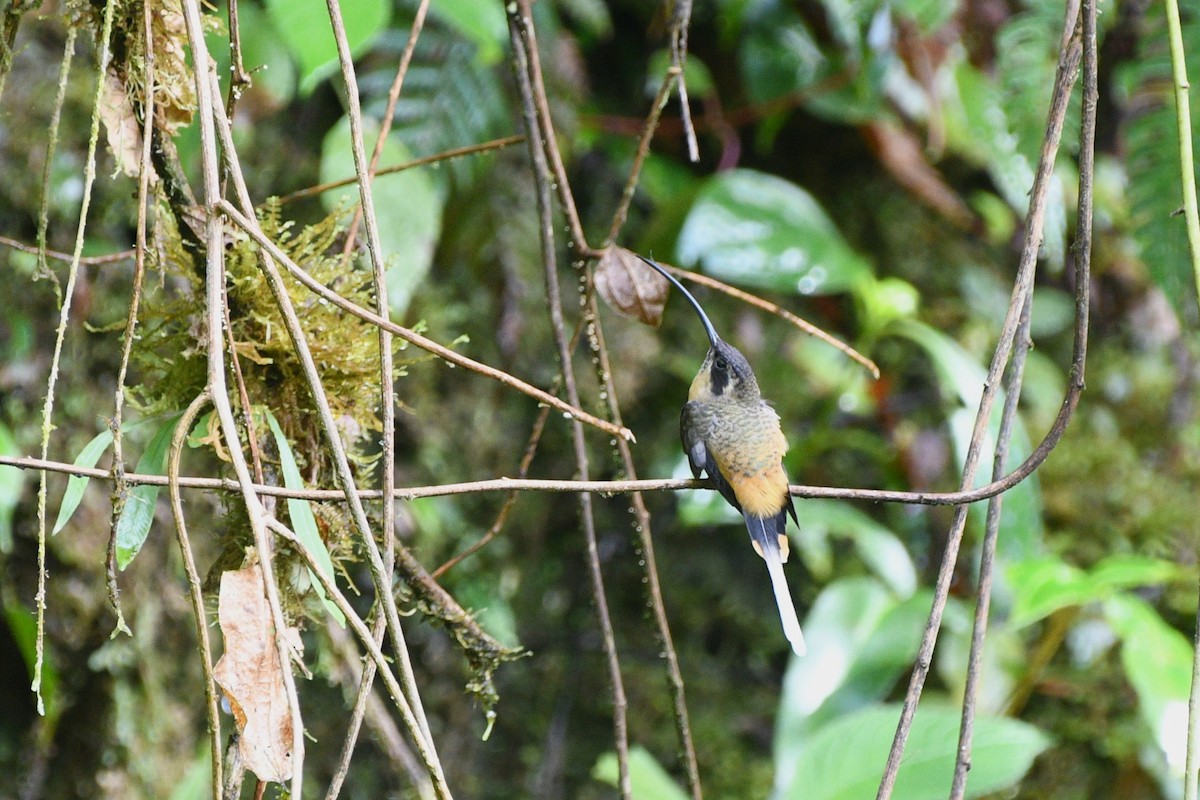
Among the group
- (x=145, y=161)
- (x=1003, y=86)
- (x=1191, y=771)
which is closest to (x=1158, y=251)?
Result: (x=1003, y=86)

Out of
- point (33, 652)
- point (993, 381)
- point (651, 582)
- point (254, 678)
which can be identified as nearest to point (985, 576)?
point (993, 381)

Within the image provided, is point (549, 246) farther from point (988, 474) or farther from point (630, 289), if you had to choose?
point (988, 474)

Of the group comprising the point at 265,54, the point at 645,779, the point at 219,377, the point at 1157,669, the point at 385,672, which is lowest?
the point at 645,779

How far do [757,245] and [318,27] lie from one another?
156 cm

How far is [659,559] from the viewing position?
3.40 metres

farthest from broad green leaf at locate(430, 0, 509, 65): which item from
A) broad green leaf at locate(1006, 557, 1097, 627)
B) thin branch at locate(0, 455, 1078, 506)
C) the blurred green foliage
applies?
broad green leaf at locate(1006, 557, 1097, 627)

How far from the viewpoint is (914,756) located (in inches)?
76.6

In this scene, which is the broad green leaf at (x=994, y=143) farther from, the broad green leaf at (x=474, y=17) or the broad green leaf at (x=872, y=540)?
the broad green leaf at (x=474, y=17)

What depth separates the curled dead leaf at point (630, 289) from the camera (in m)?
1.49

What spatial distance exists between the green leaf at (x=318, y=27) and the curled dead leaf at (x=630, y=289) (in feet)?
1.66

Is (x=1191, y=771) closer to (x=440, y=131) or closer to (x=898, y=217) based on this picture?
(x=440, y=131)

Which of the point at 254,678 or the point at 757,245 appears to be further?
the point at 757,245

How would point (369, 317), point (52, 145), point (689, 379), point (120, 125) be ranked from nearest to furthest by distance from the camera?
1. point (369, 317)
2. point (52, 145)
3. point (120, 125)
4. point (689, 379)

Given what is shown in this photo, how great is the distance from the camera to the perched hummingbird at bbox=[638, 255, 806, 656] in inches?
66.4
